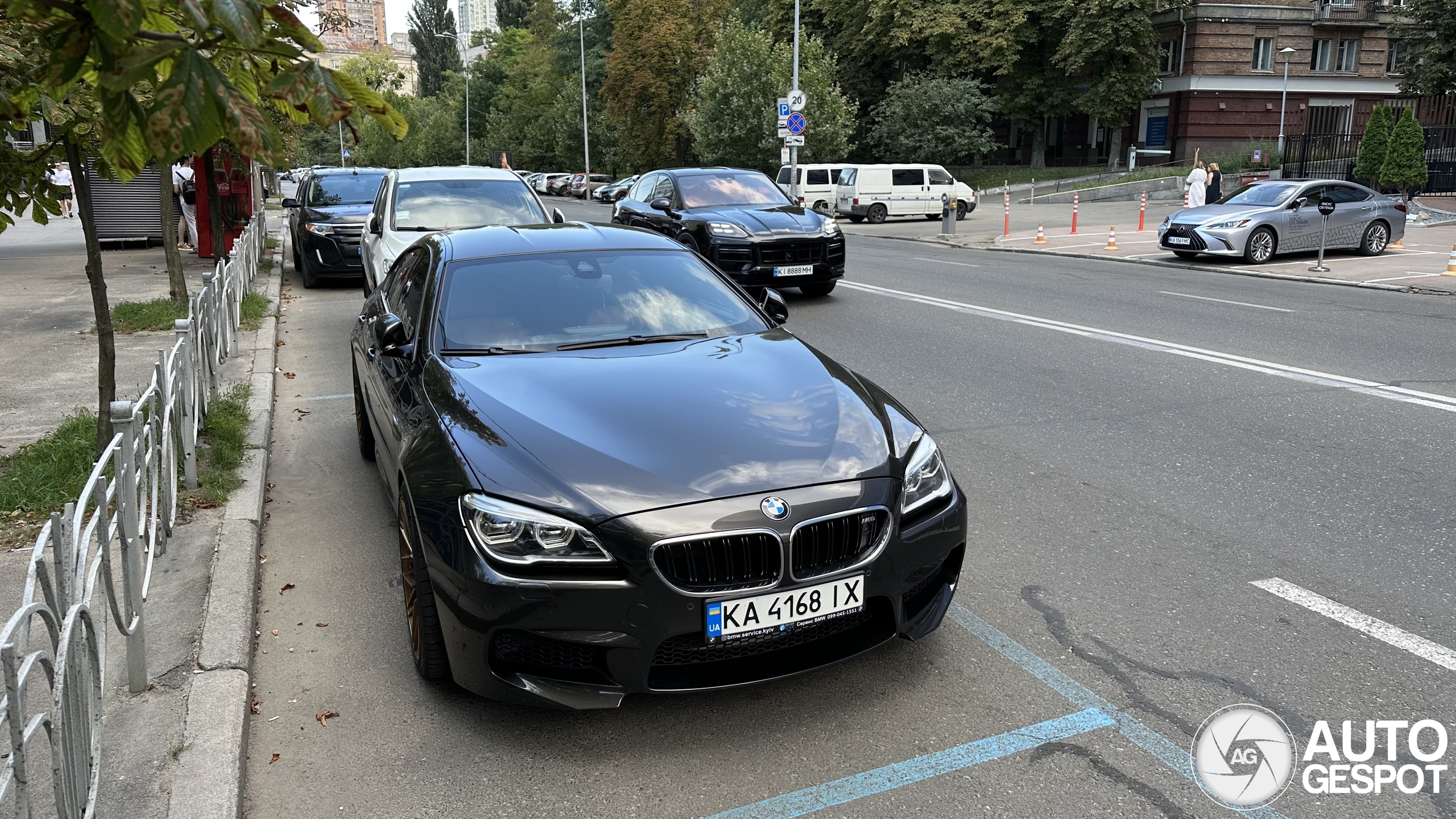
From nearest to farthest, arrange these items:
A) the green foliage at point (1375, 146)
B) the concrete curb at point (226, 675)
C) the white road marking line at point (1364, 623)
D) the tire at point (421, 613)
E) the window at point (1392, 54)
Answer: the concrete curb at point (226, 675) < the tire at point (421, 613) < the white road marking line at point (1364, 623) < the green foliage at point (1375, 146) < the window at point (1392, 54)

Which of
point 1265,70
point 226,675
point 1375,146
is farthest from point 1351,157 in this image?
point 226,675

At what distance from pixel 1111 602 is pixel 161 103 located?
12.1ft

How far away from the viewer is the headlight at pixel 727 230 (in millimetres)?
13297

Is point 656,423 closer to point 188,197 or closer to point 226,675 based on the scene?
point 226,675

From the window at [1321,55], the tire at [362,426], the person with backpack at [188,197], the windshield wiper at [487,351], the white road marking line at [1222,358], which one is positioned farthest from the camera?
the window at [1321,55]

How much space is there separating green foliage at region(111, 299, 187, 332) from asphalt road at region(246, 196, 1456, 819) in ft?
11.4

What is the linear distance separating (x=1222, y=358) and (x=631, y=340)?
6652mm

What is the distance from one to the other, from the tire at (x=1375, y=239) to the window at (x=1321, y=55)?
115 ft

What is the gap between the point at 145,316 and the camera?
37.1 ft

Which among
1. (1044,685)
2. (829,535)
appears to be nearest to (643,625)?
(829,535)

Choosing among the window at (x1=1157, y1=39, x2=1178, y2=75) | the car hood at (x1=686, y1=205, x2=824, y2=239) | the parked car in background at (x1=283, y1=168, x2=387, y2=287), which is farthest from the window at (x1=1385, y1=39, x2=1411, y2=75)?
the parked car in background at (x1=283, y1=168, x2=387, y2=287)

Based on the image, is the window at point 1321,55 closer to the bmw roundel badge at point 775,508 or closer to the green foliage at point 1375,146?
the green foliage at point 1375,146

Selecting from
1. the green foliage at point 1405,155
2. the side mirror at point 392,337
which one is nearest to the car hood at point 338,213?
the side mirror at point 392,337

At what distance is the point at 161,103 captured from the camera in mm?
2240
